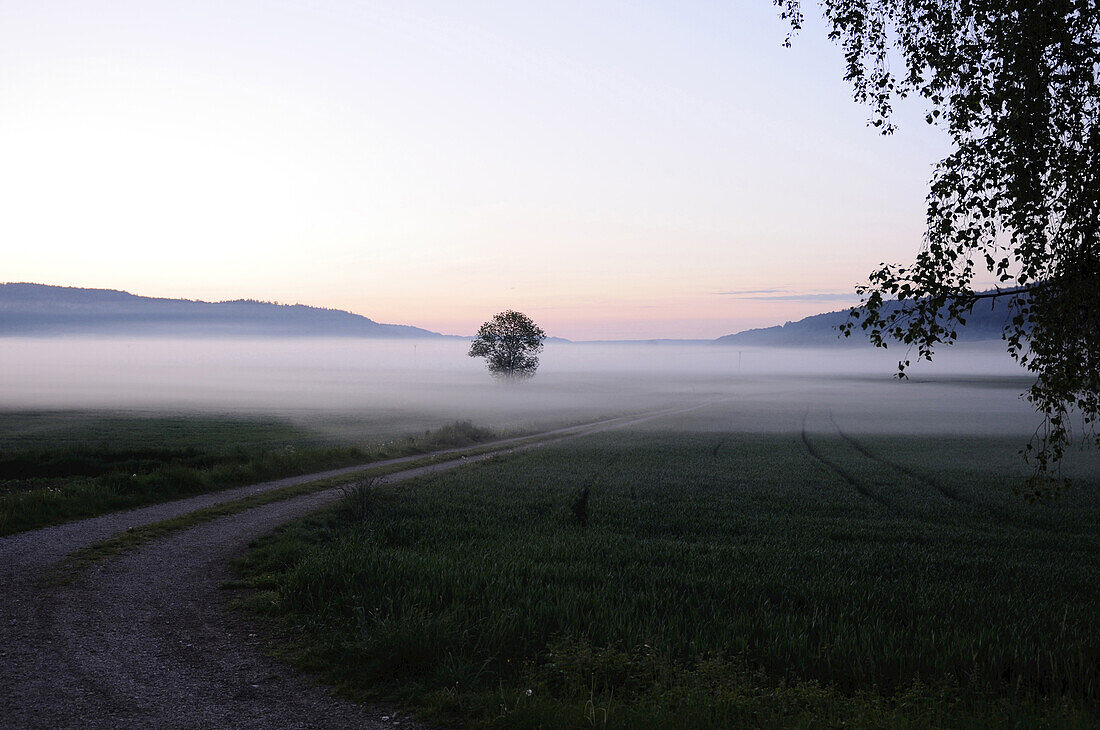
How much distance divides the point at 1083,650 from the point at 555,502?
14896mm

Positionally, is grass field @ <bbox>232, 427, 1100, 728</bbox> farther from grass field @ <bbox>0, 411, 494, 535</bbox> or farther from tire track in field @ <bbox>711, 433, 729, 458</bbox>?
tire track in field @ <bbox>711, 433, 729, 458</bbox>

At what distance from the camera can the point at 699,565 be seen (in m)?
14.2

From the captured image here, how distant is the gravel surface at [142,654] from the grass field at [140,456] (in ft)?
16.9

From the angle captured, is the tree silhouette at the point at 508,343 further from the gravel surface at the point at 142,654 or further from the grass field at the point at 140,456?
the gravel surface at the point at 142,654

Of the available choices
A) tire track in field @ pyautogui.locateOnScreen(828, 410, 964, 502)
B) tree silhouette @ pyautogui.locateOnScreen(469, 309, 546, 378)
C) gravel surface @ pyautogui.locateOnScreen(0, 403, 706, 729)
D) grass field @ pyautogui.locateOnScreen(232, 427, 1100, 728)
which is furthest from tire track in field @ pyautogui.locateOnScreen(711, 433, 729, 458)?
tree silhouette @ pyautogui.locateOnScreen(469, 309, 546, 378)

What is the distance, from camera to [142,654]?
29.5ft

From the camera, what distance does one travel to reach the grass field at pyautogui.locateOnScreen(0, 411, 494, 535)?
781 inches

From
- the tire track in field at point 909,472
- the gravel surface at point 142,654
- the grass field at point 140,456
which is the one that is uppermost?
the gravel surface at point 142,654

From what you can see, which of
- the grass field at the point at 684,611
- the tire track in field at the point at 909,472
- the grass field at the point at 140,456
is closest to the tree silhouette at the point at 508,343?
the grass field at the point at 140,456

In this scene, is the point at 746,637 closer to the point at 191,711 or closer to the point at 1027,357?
the point at 1027,357

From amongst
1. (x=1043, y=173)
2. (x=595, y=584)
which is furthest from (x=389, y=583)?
(x=1043, y=173)

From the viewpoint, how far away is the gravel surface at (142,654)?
7.38 metres

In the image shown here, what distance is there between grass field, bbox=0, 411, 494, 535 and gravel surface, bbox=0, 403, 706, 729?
5.15m

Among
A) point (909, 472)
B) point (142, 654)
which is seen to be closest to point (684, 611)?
point (142, 654)
